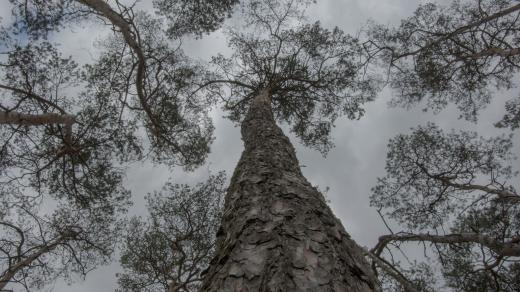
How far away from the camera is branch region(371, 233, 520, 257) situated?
243 inches

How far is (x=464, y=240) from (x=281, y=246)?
6667mm

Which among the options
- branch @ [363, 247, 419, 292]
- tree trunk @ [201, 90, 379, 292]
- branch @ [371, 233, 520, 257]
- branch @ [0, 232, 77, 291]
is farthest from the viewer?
branch @ [0, 232, 77, 291]

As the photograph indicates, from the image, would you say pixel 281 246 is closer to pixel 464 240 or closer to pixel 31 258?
pixel 464 240

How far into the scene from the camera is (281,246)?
1570 mm

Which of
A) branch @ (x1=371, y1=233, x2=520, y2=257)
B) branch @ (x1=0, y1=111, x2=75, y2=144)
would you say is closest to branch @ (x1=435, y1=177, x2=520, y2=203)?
branch @ (x1=371, y1=233, x2=520, y2=257)

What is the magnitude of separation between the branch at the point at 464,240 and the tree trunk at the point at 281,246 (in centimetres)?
541

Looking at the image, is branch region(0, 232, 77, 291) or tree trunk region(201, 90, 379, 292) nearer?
tree trunk region(201, 90, 379, 292)

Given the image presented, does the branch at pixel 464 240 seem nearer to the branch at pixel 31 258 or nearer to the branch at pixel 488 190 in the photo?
the branch at pixel 488 190

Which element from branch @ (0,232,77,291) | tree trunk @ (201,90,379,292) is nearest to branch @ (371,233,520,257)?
tree trunk @ (201,90,379,292)

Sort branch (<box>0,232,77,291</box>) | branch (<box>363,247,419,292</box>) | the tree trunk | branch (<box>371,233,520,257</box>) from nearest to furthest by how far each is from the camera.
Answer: the tree trunk, branch (<box>363,247,419,292</box>), branch (<box>371,233,520,257</box>), branch (<box>0,232,77,291</box>)

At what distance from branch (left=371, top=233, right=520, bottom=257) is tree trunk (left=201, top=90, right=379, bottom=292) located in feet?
17.7

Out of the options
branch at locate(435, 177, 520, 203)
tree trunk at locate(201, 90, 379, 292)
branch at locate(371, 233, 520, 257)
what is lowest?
tree trunk at locate(201, 90, 379, 292)

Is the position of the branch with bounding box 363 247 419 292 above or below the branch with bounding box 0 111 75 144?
below

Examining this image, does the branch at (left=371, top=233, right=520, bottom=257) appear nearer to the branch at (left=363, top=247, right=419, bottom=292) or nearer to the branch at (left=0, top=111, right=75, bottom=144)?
the branch at (left=363, top=247, right=419, bottom=292)
